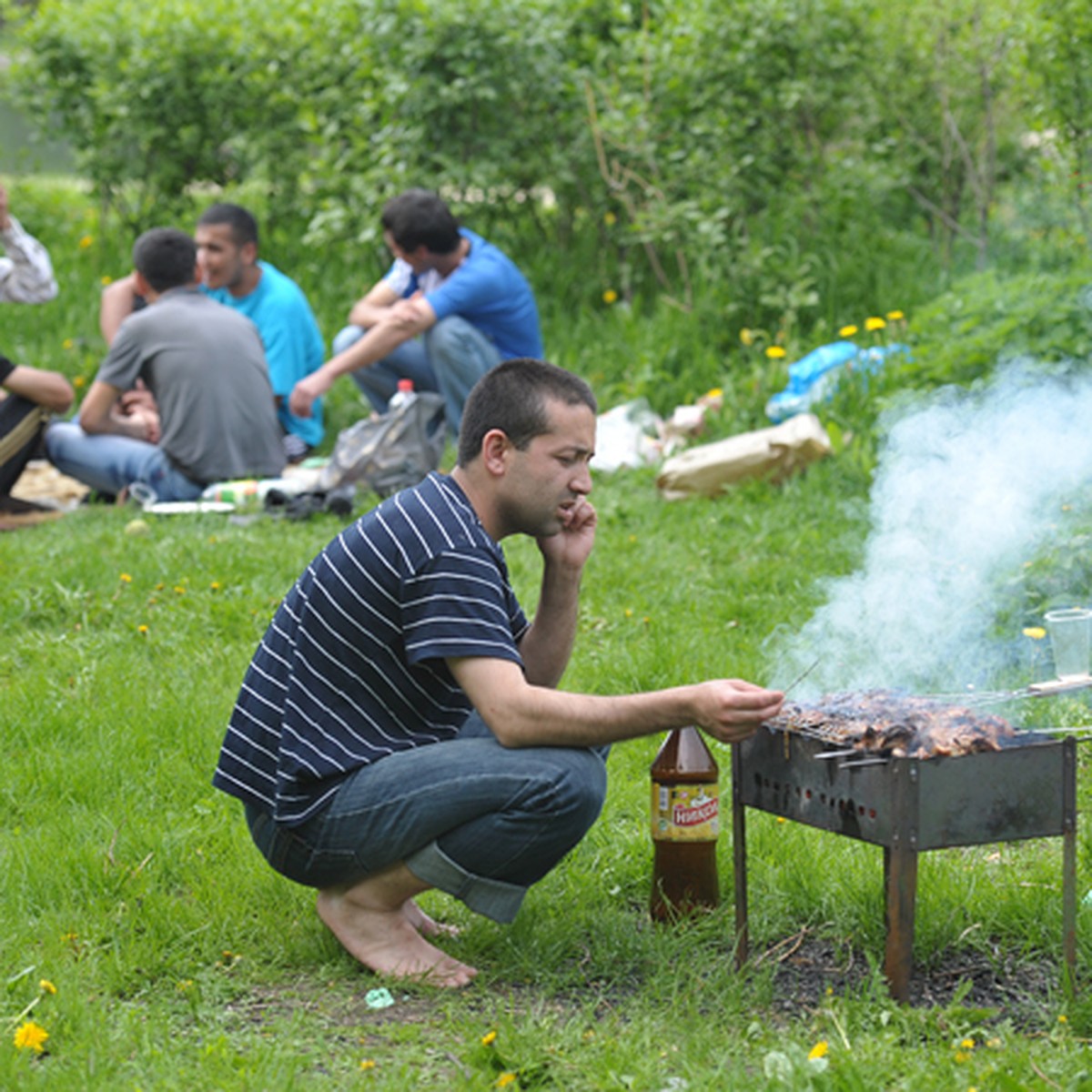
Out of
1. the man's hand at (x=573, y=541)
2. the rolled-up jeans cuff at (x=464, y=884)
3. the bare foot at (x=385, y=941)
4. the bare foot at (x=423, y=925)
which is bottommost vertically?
the bare foot at (x=423, y=925)

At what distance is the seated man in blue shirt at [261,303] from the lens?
9234 mm

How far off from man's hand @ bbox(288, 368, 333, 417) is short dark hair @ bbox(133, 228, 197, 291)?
2.74 ft

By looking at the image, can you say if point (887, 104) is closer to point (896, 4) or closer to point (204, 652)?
point (896, 4)

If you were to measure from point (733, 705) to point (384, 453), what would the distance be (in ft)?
16.9

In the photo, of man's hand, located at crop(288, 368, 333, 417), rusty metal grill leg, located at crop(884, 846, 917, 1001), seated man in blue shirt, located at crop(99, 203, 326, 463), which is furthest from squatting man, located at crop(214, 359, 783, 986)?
seated man in blue shirt, located at crop(99, 203, 326, 463)

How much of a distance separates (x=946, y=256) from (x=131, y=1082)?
336 inches

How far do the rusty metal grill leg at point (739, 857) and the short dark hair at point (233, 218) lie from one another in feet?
21.0

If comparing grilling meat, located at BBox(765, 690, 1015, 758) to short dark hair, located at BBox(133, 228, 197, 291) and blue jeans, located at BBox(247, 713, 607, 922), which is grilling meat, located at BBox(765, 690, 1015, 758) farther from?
short dark hair, located at BBox(133, 228, 197, 291)

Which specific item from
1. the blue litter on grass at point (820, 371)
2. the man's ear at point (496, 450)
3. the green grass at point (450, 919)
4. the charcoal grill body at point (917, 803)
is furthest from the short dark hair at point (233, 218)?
the charcoal grill body at point (917, 803)

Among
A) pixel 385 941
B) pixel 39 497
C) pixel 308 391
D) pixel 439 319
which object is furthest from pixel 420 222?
pixel 385 941

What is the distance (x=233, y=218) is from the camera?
9.19 metres

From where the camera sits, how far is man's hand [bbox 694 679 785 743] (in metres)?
3.27

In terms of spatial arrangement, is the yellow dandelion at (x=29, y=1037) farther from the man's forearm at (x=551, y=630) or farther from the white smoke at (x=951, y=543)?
the white smoke at (x=951, y=543)

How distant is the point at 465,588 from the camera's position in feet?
11.5
